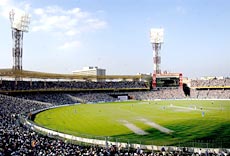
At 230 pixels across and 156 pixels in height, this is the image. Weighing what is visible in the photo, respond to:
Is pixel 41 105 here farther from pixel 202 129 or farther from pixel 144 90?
pixel 144 90

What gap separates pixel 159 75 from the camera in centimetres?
11081

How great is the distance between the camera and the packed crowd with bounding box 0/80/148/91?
82.2 metres

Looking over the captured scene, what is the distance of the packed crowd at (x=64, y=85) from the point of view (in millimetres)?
82200

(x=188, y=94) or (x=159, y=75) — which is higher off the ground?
(x=159, y=75)

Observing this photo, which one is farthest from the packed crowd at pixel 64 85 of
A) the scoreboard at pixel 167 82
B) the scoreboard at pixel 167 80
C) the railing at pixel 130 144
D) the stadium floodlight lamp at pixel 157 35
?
the railing at pixel 130 144

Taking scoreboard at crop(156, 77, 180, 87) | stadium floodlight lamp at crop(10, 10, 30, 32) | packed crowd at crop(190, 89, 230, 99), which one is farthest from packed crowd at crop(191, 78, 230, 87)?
stadium floodlight lamp at crop(10, 10, 30, 32)

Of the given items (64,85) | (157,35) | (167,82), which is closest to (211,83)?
(167,82)

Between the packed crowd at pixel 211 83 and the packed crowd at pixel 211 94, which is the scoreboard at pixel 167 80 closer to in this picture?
the packed crowd at pixel 211 94

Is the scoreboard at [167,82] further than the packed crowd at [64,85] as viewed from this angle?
Yes

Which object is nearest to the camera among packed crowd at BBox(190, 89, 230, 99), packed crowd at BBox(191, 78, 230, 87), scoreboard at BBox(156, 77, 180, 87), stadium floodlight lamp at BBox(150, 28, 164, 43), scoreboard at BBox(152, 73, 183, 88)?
packed crowd at BBox(190, 89, 230, 99)

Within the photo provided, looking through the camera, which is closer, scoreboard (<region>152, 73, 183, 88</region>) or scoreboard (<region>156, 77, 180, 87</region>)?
scoreboard (<region>152, 73, 183, 88</region>)

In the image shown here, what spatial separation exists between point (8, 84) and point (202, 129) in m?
59.1

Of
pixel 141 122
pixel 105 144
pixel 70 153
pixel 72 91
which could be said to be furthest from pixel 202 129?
pixel 72 91

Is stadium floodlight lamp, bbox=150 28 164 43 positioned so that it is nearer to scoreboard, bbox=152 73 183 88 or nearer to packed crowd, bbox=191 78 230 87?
scoreboard, bbox=152 73 183 88
